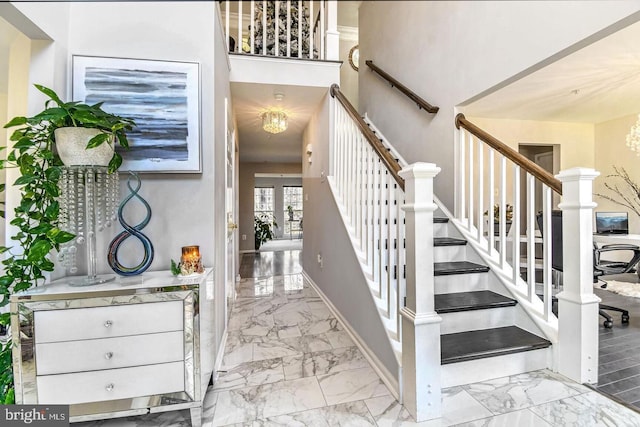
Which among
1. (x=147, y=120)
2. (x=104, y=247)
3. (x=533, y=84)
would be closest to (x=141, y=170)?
(x=147, y=120)

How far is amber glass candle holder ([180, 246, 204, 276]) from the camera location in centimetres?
151

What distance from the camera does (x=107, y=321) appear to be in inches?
51.3

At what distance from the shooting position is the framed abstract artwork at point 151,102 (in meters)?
1.61

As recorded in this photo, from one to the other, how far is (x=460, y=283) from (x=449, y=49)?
216 cm

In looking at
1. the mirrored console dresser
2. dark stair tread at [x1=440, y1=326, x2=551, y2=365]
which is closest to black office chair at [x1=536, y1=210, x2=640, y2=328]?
dark stair tread at [x1=440, y1=326, x2=551, y2=365]

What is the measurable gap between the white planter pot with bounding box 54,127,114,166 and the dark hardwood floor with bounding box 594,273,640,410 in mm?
2834

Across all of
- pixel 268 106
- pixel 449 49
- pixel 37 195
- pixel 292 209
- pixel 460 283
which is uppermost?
pixel 449 49

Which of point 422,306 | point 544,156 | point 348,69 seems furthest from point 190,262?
point 348,69

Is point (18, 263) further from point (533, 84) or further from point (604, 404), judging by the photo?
point (533, 84)

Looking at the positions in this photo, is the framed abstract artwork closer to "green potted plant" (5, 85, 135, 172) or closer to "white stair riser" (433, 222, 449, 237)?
"green potted plant" (5, 85, 135, 172)

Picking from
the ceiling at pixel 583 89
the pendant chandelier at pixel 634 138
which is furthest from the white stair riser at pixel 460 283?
the ceiling at pixel 583 89

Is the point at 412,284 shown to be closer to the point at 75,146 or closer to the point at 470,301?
the point at 470,301

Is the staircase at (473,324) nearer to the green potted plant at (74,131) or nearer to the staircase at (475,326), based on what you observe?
the staircase at (475,326)

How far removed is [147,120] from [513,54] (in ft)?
8.38
